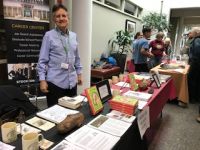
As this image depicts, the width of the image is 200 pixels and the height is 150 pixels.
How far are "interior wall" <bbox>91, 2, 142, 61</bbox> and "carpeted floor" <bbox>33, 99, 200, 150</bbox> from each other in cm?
215

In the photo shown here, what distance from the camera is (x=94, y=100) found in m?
1.38

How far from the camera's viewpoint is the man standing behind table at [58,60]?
5.47ft

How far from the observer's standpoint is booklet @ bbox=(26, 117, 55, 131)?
1.15 m

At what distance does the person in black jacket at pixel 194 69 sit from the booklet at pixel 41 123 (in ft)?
10.9

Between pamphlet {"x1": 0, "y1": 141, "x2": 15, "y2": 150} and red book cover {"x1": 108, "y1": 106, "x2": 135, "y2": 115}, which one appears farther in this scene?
red book cover {"x1": 108, "y1": 106, "x2": 135, "y2": 115}

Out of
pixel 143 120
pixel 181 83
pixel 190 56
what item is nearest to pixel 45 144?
pixel 143 120

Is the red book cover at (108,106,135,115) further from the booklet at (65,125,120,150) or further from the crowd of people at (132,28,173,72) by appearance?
the crowd of people at (132,28,173,72)

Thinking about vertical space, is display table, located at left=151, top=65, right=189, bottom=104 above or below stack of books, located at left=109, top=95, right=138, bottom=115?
below

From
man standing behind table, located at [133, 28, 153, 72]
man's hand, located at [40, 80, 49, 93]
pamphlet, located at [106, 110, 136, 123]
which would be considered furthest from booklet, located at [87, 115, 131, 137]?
man standing behind table, located at [133, 28, 153, 72]

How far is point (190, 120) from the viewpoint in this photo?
3027mm

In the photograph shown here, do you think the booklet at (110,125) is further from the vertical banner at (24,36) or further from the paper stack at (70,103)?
the vertical banner at (24,36)

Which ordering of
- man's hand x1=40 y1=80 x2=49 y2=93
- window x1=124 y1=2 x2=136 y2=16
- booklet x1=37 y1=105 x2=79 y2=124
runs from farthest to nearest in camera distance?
1. window x1=124 y1=2 x2=136 y2=16
2. man's hand x1=40 y1=80 x2=49 y2=93
3. booklet x1=37 y1=105 x2=79 y2=124

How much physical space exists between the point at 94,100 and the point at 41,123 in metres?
0.39

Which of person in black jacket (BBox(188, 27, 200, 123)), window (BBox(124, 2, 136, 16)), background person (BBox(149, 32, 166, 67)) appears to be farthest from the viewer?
window (BBox(124, 2, 136, 16))
